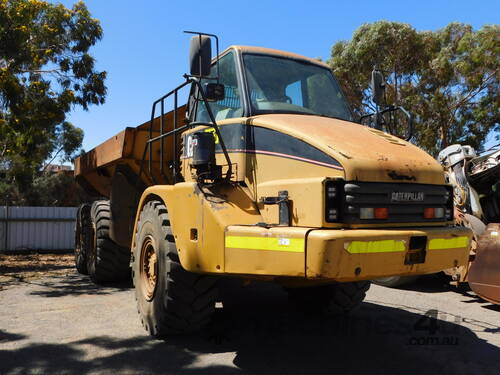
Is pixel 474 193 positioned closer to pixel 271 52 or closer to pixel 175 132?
pixel 271 52

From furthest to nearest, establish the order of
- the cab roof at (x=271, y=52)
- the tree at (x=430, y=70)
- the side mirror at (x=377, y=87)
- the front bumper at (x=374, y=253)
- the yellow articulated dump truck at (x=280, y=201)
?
1. the tree at (x=430, y=70)
2. the side mirror at (x=377, y=87)
3. the cab roof at (x=271, y=52)
4. the yellow articulated dump truck at (x=280, y=201)
5. the front bumper at (x=374, y=253)

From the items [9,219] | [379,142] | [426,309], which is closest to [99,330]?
[379,142]

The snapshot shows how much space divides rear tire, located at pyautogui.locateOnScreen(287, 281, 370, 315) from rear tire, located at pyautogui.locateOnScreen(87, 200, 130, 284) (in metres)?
3.52

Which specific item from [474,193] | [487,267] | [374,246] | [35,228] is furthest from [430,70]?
[374,246]

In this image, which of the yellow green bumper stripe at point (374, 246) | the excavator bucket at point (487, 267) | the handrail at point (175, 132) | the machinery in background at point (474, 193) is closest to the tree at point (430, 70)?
the machinery in background at point (474, 193)

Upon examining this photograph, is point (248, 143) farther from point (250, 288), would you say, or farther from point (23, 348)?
point (250, 288)

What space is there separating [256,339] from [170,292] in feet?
3.79

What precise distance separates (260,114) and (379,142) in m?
1.12

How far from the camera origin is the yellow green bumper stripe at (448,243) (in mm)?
3742

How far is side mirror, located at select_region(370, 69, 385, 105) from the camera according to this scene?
5246 mm

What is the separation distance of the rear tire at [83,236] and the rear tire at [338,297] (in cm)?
469

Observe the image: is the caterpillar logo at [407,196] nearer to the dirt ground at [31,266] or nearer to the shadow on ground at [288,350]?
the shadow on ground at [288,350]

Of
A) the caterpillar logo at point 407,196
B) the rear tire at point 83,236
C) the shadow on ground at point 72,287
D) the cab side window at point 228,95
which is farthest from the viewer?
the rear tire at point 83,236

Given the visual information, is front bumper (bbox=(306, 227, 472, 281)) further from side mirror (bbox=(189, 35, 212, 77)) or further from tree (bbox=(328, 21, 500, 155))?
tree (bbox=(328, 21, 500, 155))
